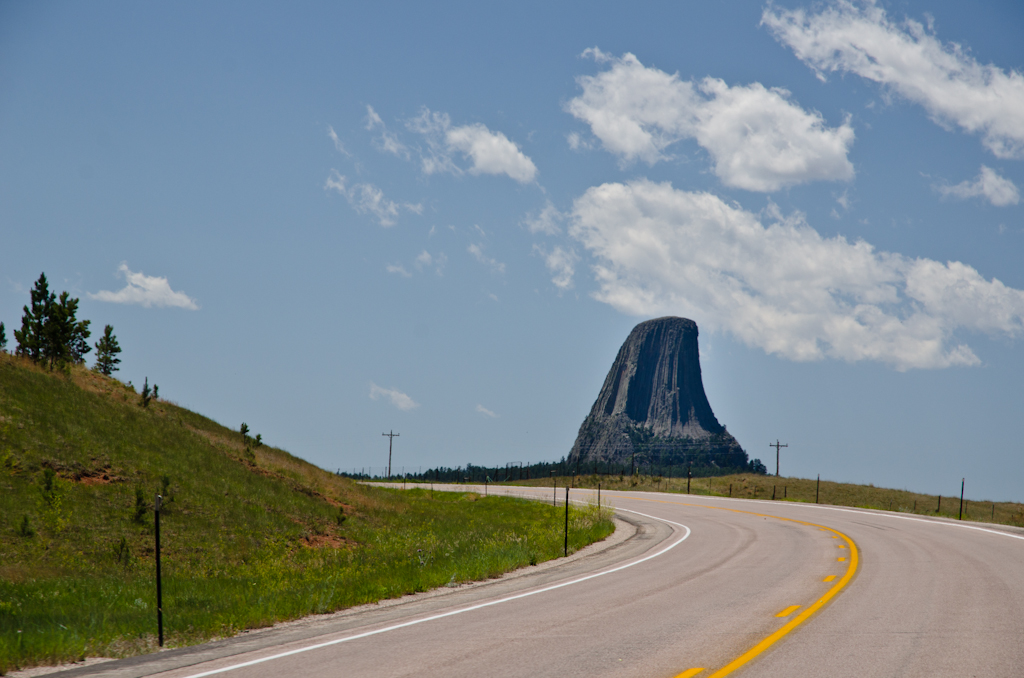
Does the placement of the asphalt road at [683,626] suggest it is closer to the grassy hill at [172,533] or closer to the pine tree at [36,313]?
Result: the grassy hill at [172,533]

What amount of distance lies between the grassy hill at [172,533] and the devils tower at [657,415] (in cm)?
13123

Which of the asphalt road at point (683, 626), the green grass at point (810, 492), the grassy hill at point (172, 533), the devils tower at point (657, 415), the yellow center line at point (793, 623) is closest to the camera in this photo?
the yellow center line at point (793, 623)

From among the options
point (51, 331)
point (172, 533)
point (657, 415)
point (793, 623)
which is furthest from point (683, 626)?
point (657, 415)

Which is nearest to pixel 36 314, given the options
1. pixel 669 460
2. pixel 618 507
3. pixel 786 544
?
pixel 618 507

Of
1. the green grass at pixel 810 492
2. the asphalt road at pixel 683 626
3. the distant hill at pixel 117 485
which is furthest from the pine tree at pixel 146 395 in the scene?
the green grass at pixel 810 492

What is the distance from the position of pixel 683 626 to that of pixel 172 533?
17474mm

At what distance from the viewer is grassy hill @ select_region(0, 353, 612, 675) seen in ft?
36.2

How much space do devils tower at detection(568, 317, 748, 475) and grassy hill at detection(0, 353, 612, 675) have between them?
131226mm

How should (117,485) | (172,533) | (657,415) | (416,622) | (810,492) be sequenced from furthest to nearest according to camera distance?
(657,415), (810,492), (117,485), (172,533), (416,622)

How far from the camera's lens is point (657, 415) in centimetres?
18312

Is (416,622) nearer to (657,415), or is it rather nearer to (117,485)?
(117,485)

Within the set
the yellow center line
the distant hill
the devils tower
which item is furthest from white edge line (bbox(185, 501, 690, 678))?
the devils tower

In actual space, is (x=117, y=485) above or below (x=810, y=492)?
above

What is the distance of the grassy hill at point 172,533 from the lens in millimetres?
11023
